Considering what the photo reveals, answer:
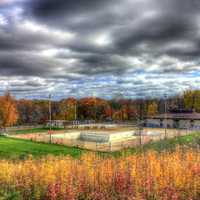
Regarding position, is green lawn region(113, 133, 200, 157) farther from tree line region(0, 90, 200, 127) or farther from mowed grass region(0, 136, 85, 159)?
tree line region(0, 90, 200, 127)

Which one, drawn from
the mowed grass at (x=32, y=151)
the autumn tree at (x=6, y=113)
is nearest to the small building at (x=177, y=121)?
the autumn tree at (x=6, y=113)

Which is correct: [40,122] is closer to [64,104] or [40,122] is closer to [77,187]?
[64,104]

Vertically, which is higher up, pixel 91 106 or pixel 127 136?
pixel 91 106

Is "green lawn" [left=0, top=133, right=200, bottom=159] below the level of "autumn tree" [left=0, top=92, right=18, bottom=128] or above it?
below

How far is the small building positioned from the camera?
50.0m

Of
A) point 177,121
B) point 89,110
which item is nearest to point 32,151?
point 177,121

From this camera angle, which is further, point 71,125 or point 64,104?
point 64,104

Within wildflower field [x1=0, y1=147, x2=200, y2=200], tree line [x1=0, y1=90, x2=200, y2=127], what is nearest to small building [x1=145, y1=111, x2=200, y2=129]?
tree line [x1=0, y1=90, x2=200, y2=127]

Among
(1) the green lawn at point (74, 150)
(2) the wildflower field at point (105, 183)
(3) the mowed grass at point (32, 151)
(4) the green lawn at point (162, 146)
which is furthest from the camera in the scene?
(3) the mowed grass at point (32, 151)

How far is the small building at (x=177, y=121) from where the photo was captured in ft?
164

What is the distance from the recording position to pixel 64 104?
68500 mm

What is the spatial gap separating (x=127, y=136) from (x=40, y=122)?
1182 inches

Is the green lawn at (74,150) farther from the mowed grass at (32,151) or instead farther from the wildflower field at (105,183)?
the wildflower field at (105,183)

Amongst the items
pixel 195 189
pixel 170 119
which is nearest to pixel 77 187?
pixel 195 189
